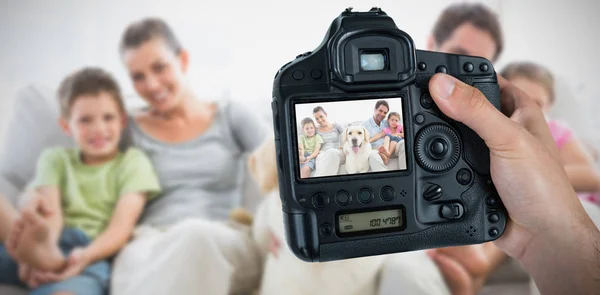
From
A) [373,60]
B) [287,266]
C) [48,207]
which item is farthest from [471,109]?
[48,207]

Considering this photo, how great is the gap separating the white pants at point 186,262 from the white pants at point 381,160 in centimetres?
69

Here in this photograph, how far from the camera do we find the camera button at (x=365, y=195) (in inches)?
27.6

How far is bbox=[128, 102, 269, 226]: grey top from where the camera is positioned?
52.4 inches

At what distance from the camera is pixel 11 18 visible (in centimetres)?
130

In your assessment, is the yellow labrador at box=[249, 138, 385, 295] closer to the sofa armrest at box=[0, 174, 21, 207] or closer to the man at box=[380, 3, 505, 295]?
the man at box=[380, 3, 505, 295]

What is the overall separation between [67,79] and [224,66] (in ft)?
1.31

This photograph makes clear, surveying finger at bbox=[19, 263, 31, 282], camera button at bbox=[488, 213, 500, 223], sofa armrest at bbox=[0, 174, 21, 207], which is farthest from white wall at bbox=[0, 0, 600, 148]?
camera button at bbox=[488, 213, 500, 223]

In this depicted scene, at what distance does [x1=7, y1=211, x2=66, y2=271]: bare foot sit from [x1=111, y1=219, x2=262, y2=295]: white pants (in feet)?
0.51

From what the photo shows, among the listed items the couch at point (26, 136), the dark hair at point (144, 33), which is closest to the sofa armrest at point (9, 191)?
the couch at point (26, 136)

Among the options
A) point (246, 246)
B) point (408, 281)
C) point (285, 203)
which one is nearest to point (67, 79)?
point (246, 246)

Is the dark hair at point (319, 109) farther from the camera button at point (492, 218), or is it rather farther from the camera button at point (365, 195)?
the camera button at point (492, 218)

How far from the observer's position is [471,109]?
699mm

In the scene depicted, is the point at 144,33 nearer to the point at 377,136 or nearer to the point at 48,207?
the point at 48,207

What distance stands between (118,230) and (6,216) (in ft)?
0.91
